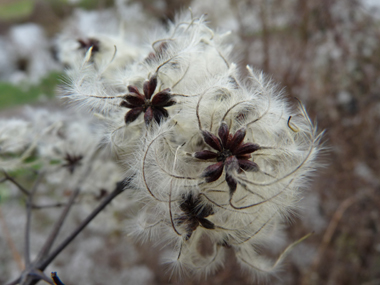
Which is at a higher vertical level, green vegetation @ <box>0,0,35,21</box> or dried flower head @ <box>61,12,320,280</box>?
dried flower head @ <box>61,12,320,280</box>

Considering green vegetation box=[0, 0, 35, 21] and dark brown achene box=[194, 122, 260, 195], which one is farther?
green vegetation box=[0, 0, 35, 21]

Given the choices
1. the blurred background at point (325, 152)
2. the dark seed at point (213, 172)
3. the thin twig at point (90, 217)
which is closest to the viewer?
the dark seed at point (213, 172)

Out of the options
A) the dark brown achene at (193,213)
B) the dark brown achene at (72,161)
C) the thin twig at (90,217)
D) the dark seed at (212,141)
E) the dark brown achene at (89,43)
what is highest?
the dark seed at (212,141)

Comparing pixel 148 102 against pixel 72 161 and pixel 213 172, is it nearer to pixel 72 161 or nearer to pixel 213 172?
pixel 213 172

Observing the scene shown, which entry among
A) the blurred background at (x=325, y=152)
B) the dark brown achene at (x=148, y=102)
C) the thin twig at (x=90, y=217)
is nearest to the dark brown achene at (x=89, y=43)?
the dark brown achene at (x=148, y=102)

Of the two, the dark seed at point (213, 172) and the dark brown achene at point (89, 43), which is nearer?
the dark seed at point (213, 172)

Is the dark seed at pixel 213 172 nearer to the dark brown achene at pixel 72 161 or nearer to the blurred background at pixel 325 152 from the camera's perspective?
the dark brown achene at pixel 72 161

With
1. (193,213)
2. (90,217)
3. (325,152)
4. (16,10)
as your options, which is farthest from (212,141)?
(16,10)

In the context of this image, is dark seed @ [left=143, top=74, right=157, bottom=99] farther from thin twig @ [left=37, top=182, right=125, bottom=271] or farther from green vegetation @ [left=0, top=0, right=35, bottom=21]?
green vegetation @ [left=0, top=0, right=35, bottom=21]

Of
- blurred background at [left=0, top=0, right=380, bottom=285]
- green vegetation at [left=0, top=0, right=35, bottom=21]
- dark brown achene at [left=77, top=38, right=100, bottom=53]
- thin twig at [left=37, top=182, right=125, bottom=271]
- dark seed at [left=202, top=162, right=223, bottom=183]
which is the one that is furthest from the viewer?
green vegetation at [left=0, top=0, right=35, bottom=21]

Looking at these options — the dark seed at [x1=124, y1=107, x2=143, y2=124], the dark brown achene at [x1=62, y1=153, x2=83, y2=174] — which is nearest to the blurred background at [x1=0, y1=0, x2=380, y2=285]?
the dark brown achene at [x1=62, y1=153, x2=83, y2=174]
